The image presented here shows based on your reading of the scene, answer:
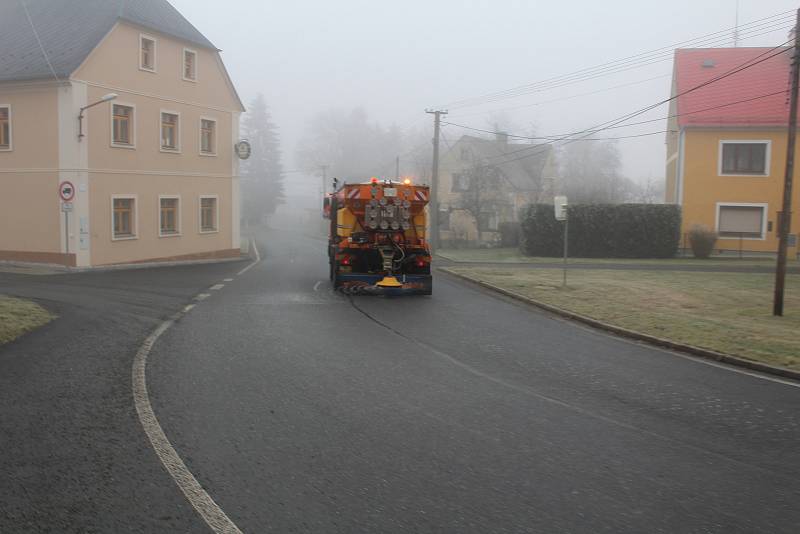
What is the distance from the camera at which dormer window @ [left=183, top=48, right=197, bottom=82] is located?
1193 inches

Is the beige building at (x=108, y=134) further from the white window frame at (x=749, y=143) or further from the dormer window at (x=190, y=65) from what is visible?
the white window frame at (x=749, y=143)

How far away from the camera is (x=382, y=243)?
16453mm

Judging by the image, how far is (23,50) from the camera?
27.0 m

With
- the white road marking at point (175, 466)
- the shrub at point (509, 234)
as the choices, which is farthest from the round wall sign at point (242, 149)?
the white road marking at point (175, 466)

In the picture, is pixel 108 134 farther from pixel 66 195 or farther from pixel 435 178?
pixel 435 178

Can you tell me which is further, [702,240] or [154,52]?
[702,240]

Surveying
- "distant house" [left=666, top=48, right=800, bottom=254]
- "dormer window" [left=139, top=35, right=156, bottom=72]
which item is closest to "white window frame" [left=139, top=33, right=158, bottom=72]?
"dormer window" [left=139, top=35, right=156, bottom=72]

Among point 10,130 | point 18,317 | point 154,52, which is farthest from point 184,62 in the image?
point 18,317

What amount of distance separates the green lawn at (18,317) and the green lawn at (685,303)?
9.41 meters

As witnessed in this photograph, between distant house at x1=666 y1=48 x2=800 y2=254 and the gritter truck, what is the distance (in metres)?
22.9

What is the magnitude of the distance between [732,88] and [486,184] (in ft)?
56.6

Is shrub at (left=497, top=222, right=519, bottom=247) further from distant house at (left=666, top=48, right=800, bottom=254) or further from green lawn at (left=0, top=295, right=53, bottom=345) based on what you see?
green lawn at (left=0, top=295, right=53, bottom=345)

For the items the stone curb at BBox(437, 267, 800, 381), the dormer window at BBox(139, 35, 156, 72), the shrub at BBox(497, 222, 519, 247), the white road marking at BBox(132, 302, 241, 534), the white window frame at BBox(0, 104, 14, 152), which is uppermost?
the dormer window at BBox(139, 35, 156, 72)

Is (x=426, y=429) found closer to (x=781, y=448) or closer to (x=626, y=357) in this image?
(x=781, y=448)
